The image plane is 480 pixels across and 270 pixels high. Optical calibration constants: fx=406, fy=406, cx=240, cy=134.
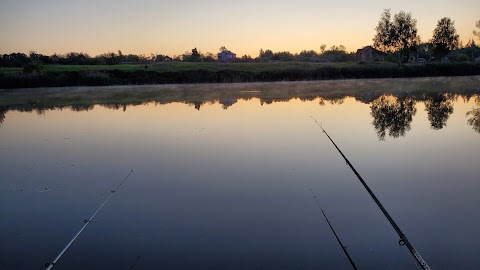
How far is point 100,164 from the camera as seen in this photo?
381 inches

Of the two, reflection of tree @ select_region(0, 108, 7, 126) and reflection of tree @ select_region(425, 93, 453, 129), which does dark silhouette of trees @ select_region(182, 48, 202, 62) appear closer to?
reflection of tree @ select_region(0, 108, 7, 126)

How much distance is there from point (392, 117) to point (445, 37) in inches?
2702

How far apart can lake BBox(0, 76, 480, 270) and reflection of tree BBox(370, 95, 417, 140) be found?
16cm

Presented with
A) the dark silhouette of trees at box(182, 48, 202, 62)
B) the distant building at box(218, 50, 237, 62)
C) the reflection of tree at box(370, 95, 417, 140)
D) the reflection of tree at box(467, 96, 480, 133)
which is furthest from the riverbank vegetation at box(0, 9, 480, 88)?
the distant building at box(218, 50, 237, 62)

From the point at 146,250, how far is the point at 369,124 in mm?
11261

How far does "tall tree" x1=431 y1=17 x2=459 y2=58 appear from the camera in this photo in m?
74.4

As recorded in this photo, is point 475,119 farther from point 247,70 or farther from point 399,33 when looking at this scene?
point 399,33

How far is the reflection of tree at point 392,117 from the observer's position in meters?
12.9

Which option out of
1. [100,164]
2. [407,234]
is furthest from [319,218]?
[100,164]

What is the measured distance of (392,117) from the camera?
53.9 feet

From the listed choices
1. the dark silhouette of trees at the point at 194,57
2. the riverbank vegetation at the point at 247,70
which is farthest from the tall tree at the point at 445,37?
the dark silhouette of trees at the point at 194,57

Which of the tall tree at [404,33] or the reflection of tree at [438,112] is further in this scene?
the tall tree at [404,33]

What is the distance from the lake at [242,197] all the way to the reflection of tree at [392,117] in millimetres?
161

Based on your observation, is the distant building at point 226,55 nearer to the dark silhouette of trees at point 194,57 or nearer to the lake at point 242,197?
the dark silhouette of trees at point 194,57
